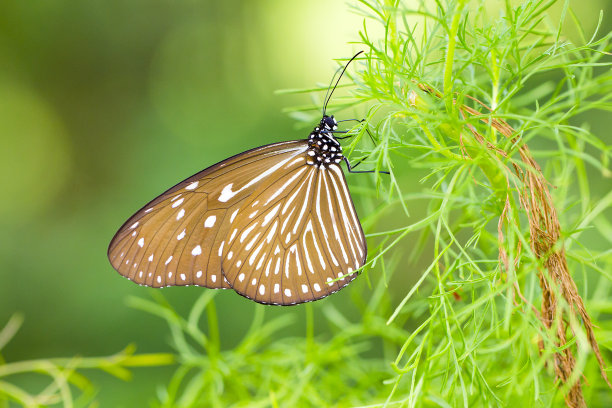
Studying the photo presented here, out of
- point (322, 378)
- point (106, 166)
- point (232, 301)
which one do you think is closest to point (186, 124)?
point (106, 166)

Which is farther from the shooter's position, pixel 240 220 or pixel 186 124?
pixel 186 124

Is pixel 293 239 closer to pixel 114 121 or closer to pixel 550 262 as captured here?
pixel 550 262

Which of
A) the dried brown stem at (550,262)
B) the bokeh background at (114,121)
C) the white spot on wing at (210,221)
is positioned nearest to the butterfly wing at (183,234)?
the white spot on wing at (210,221)

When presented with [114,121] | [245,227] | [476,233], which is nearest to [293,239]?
[245,227]

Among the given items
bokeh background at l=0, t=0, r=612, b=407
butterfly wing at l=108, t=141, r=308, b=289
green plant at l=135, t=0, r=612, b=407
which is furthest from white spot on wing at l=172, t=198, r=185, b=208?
bokeh background at l=0, t=0, r=612, b=407

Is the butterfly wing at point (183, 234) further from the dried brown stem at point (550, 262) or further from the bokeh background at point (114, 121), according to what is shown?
the bokeh background at point (114, 121)

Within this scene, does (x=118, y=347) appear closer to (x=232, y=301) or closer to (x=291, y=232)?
(x=232, y=301)

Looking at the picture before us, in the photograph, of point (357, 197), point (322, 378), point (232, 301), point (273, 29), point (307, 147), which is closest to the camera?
point (322, 378)

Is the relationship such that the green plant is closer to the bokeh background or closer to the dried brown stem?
the dried brown stem

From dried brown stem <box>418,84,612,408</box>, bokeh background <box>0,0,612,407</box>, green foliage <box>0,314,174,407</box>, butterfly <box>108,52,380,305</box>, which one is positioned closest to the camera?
dried brown stem <box>418,84,612,408</box>
